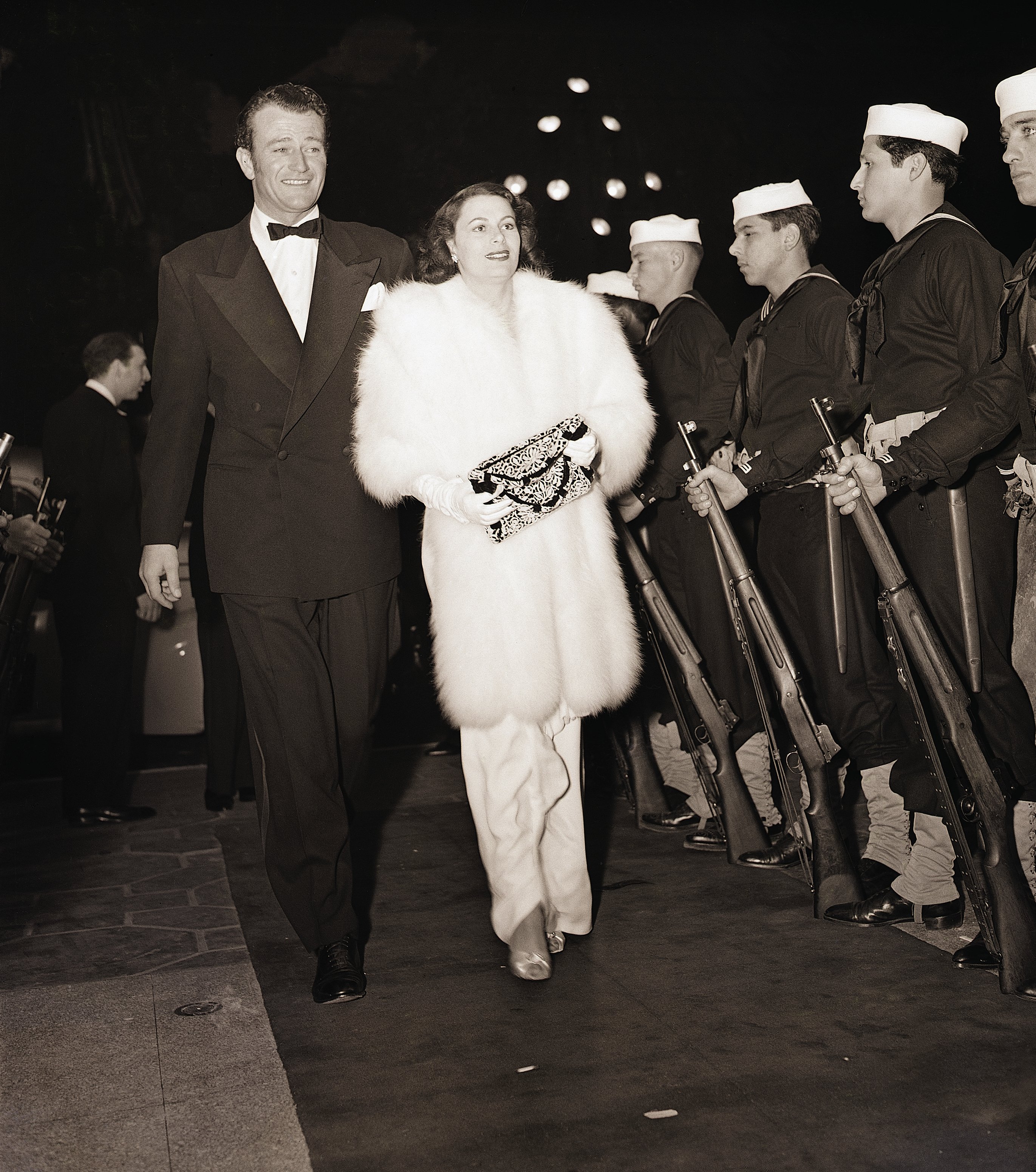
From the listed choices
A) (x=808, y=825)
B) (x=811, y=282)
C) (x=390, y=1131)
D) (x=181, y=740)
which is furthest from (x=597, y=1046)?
(x=181, y=740)

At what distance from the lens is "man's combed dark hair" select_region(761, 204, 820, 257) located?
3.97 m

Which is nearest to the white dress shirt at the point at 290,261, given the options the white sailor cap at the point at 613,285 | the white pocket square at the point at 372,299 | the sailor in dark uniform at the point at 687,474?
the white pocket square at the point at 372,299

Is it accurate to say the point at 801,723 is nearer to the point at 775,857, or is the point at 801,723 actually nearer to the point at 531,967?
the point at 775,857

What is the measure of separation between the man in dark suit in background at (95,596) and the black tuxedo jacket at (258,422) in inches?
84.1

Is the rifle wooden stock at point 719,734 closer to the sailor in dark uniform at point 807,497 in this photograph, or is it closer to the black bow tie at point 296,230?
the sailor in dark uniform at point 807,497

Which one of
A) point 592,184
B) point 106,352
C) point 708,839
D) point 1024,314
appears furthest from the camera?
point 592,184

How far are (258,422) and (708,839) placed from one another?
76.6 inches

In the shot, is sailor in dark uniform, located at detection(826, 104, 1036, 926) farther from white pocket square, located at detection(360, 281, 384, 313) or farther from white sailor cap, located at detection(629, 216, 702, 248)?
white sailor cap, located at detection(629, 216, 702, 248)

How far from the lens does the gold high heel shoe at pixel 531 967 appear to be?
282 centimetres

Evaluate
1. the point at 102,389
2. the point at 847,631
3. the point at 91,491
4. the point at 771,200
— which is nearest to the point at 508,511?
the point at 847,631

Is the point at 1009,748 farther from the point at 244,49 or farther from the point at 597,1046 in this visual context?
the point at 244,49

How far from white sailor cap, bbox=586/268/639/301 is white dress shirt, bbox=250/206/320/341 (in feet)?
8.18

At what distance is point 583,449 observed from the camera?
9.00ft

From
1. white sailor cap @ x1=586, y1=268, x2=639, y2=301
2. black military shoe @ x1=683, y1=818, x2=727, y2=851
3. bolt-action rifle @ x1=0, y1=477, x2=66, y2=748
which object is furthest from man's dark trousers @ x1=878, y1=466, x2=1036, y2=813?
bolt-action rifle @ x1=0, y1=477, x2=66, y2=748
